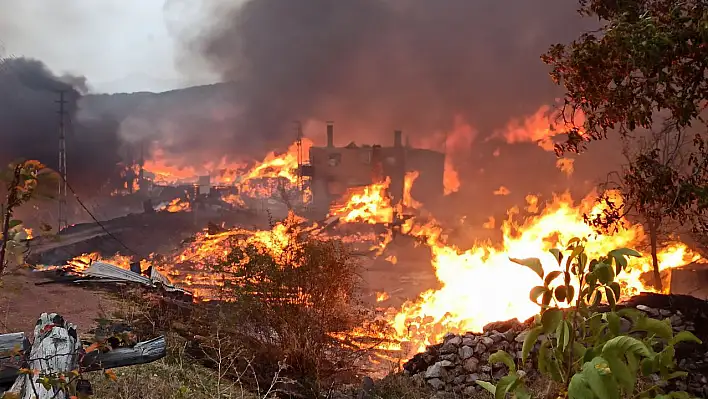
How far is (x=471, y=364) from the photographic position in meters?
10.2

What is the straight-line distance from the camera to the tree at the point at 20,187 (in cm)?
246

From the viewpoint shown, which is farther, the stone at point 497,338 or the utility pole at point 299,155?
the utility pole at point 299,155

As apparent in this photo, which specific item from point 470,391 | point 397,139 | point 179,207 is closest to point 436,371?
point 470,391

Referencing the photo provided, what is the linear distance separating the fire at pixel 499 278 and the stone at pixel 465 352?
370 cm

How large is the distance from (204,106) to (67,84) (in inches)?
611

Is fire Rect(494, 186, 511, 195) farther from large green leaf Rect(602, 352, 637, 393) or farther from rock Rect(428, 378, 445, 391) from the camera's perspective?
large green leaf Rect(602, 352, 637, 393)

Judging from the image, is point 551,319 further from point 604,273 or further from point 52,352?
point 52,352

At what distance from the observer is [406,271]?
26047 mm

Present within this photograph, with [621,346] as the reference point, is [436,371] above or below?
below

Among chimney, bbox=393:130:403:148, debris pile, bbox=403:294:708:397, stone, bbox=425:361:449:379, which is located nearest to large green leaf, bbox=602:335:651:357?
debris pile, bbox=403:294:708:397

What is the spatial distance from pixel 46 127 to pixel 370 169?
23.7 m

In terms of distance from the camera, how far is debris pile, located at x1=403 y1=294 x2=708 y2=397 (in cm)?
948

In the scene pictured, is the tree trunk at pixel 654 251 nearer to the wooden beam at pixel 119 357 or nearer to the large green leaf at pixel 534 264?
the wooden beam at pixel 119 357

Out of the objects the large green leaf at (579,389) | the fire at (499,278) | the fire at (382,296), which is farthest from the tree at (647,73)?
the fire at (382,296)
